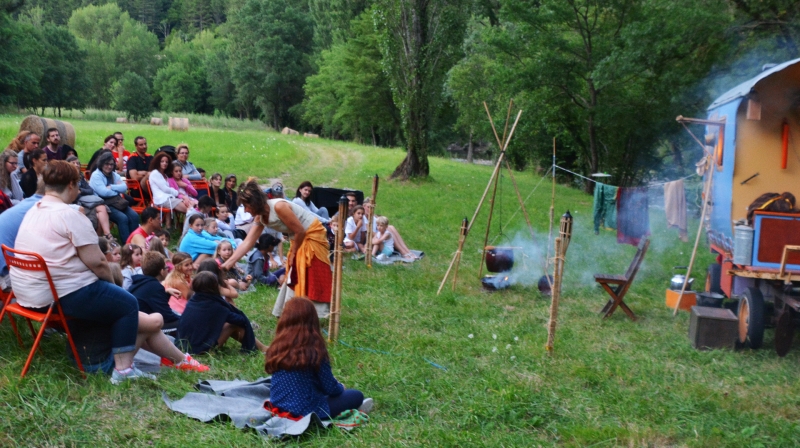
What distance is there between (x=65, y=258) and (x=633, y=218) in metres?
11.5

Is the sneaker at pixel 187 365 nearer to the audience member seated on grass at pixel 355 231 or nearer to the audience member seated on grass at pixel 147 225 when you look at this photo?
the audience member seated on grass at pixel 147 225

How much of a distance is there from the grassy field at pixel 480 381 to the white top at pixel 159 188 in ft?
9.53

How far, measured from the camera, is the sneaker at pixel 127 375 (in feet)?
15.4

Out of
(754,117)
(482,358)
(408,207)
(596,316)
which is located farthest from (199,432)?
(408,207)

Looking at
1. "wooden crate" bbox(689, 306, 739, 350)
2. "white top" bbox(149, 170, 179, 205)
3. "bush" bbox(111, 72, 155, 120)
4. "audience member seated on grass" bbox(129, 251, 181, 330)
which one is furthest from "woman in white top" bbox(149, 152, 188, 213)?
"bush" bbox(111, 72, 155, 120)

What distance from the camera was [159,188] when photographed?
34.0ft

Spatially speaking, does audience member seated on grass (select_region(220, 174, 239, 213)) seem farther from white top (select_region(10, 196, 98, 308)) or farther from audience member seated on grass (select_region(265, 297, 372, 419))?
audience member seated on grass (select_region(265, 297, 372, 419))

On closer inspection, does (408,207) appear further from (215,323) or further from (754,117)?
(215,323)

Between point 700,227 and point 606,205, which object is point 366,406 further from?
point 606,205

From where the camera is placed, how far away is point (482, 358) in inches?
249

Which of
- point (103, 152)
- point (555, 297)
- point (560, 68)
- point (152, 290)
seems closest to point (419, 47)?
point (560, 68)

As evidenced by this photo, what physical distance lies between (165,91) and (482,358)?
6775cm

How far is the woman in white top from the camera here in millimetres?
10281

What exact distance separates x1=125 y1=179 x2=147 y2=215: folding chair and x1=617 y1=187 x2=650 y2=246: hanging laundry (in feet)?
29.8
